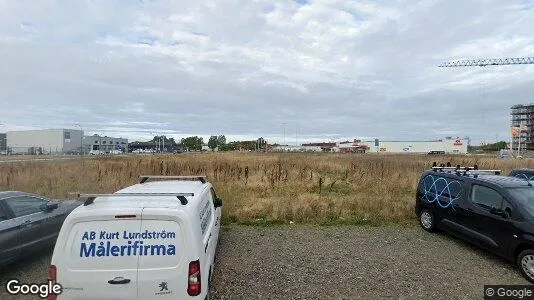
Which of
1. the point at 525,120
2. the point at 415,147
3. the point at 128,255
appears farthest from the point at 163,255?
the point at 525,120

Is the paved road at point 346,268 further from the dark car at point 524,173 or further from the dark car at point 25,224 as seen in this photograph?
the dark car at point 524,173

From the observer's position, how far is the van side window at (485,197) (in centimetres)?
681

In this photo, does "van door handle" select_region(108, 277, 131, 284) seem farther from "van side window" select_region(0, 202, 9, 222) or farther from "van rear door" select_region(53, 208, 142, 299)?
"van side window" select_region(0, 202, 9, 222)

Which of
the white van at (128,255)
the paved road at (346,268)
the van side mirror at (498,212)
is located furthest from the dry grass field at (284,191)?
the white van at (128,255)

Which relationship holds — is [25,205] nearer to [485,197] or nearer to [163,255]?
[163,255]

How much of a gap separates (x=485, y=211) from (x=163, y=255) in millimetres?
6521

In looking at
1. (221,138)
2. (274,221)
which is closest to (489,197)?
(274,221)

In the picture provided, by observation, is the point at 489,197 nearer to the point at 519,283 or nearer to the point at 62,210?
the point at 519,283

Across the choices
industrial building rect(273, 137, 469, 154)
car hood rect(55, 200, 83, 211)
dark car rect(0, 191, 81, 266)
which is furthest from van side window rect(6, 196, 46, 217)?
industrial building rect(273, 137, 469, 154)

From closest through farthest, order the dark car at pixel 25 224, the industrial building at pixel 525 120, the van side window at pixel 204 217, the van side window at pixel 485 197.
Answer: the van side window at pixel 204 217, the dark car at pixel 25 224, the van side window at pixel 485 197, the industrial building at pixel 525 120

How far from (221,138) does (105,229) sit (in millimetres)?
135779

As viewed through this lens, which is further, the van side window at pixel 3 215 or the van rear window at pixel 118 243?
the van side window at pixel 3 215

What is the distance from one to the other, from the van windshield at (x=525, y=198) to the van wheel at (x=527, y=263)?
656 mm

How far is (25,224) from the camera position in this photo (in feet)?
19.8
